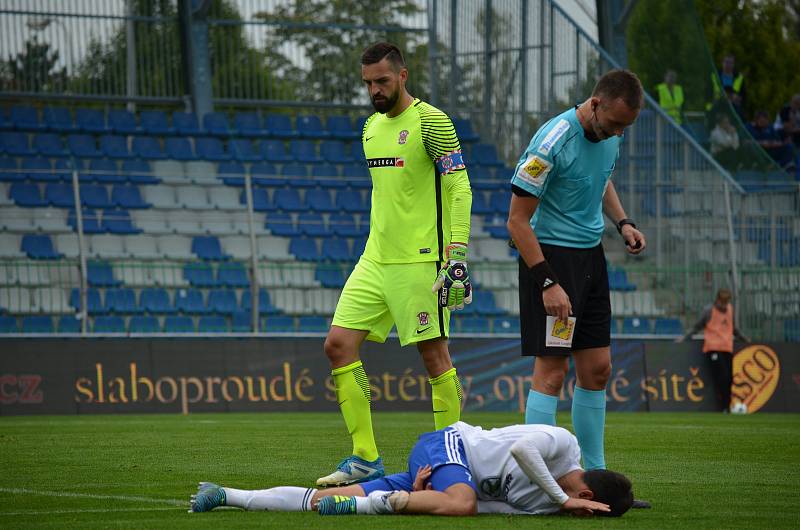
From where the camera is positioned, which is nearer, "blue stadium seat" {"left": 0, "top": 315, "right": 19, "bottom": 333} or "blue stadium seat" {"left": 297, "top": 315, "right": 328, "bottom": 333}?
"blue stadium seat" {"left": 0, "top": 315, "right": 19, "bottom": 333}

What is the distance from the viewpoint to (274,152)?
22875mm

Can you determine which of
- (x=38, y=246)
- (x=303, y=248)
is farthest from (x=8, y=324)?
(x=303, y=248)

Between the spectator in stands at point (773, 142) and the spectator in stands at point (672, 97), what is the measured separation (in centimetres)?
296

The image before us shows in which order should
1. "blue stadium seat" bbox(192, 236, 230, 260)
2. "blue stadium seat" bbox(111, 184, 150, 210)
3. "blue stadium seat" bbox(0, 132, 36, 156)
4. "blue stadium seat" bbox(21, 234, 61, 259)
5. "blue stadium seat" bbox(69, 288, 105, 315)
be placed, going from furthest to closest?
"blue stadium seat" bbox(0, 132, 36, 156), "blue stadium seat" bbox(111, 184, 150, 210), "blue stadium seat" bbox(192, 236, 230, 260), "blue stadium seat" bbox(21, 234, 61, 259), "blue stadium seat" bbox(69, 288, 105, 315)

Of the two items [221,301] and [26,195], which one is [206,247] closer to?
[221,301]

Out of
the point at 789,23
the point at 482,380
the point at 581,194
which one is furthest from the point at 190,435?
the point at 789,23

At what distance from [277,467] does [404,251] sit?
1.82 metres

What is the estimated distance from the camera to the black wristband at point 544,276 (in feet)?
22.9

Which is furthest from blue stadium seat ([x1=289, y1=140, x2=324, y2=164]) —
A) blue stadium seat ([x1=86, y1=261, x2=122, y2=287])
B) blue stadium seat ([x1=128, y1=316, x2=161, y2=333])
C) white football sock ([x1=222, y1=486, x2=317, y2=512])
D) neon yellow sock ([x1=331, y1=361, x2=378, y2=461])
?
white football sock ([x1=222, y1=486, x2=317, y2=512])

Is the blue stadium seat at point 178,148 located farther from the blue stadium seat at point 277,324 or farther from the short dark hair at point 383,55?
the short dark hair at point 383,55

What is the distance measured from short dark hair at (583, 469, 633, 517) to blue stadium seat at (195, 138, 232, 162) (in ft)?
54.4

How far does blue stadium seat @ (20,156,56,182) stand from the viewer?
1966cm

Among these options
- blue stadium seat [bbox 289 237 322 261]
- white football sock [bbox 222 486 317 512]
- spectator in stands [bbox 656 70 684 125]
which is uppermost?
spectator in stands [bbox 656 70 684 125]

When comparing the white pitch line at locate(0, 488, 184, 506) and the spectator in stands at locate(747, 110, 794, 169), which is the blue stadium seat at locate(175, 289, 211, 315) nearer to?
the white pitch line at locate(0, 488, 184, 506)
